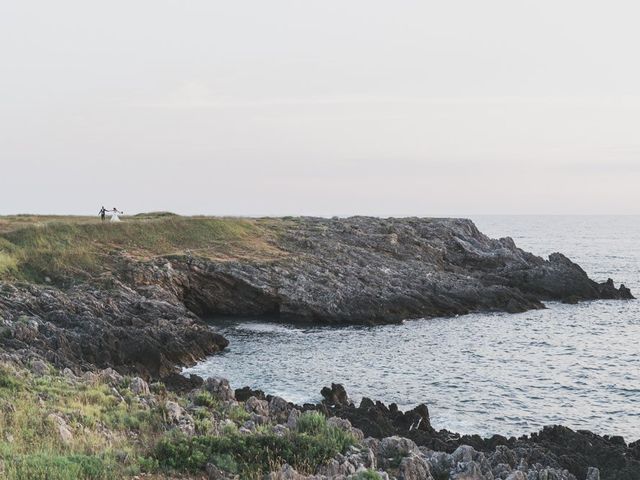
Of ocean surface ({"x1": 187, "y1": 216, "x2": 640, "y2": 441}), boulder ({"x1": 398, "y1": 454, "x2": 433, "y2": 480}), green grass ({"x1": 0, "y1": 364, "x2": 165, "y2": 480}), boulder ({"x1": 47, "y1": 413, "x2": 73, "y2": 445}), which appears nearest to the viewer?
green grass ({"x1": 0, "y1": 364, "x2": 165, "y2": 480})

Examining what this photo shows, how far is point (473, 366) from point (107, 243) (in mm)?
33216

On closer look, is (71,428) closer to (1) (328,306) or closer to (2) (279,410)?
(2) (279,410)

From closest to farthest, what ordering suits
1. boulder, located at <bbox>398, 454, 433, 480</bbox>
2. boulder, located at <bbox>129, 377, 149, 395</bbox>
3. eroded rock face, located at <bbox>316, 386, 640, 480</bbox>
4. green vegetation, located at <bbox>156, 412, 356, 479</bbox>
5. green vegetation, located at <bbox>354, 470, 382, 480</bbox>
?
green vegetation, located at <bbox>354, 470, 382, 480</bbox> < green vegetation, located at <bbox>156, 412, 356, 479</bbox> < boulder, located at <bbox>398, 454, 433, 480</bbox> < eroded rock face, located at <bbox>316, 386, 640, 480</bbox> < boulder, located at <bbox>129, 377, 149, 395</bbox>

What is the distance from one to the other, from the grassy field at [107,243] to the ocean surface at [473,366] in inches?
421

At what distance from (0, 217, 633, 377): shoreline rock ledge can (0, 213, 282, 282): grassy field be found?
2.13 feet

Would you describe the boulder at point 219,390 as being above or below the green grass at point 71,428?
below

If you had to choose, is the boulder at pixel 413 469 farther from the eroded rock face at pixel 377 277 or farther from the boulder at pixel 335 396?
the eroded rock face at pixel 377 277

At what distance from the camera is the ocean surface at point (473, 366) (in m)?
29.0

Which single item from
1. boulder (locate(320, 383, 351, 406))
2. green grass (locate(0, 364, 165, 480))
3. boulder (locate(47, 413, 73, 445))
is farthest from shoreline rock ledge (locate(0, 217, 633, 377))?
boulder (locate(47, 413, 73, 445))

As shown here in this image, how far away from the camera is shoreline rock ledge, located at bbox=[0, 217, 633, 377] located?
34.5 meters

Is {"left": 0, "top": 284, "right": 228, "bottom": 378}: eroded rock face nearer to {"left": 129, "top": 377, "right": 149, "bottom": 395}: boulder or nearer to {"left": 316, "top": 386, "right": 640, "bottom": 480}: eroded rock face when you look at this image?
{"left": 129, "top": 377, "right": 149, "bottom": 395}: boulder

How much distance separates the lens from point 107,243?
5412cm

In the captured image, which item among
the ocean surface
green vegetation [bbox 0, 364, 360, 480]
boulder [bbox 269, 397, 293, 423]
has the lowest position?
the ocean surface

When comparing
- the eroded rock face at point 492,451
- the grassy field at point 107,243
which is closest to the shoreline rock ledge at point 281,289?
the grassy field at point 107,243
